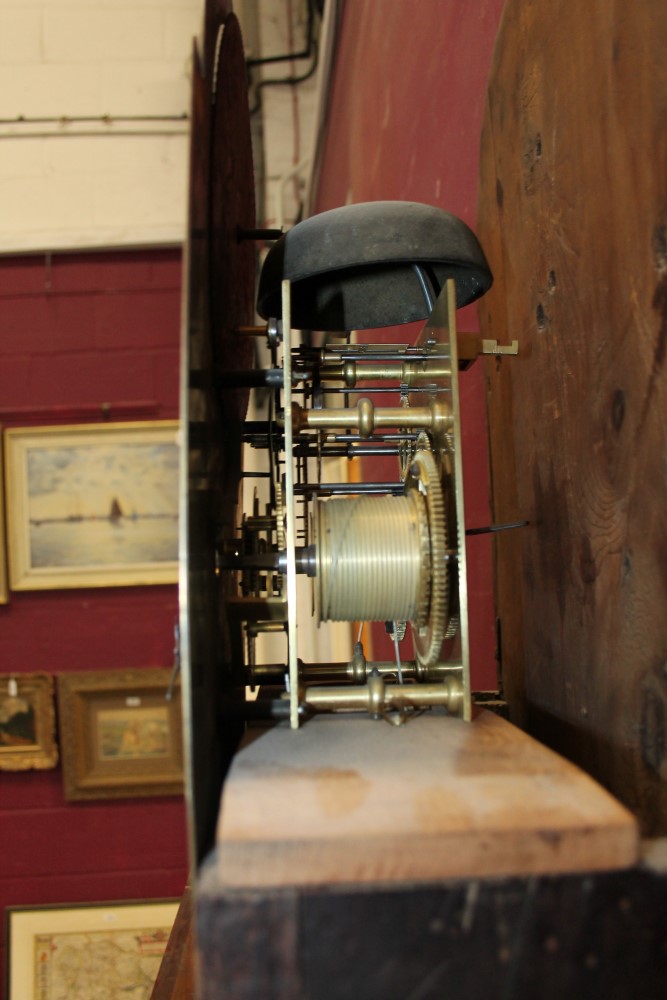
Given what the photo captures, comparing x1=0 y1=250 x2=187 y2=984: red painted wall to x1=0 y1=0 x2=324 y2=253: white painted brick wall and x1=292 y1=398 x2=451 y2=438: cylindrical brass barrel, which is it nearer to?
x1=0 y1=0 x2=324 y2=253: white painted brick wall

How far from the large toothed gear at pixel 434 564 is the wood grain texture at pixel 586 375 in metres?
0.17

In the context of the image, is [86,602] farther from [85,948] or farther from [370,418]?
[370,418]

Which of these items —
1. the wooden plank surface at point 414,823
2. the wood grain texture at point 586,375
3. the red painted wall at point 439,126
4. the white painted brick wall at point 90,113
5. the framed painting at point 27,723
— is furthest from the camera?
the white painted brick wall at point 90,113

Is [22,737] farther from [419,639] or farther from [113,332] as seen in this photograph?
[419,639]

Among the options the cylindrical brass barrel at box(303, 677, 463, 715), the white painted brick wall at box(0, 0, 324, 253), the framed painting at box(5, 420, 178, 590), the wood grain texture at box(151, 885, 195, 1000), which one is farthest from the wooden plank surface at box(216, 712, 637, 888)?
the white painted brick wall at box(0, 0, 324, 253)

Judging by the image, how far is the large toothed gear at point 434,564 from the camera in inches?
31.8

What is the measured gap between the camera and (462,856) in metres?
0.55

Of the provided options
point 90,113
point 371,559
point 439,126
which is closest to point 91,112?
point 90,113

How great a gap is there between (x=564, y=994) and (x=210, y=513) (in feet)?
1.69

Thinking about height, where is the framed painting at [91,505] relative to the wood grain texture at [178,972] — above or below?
above

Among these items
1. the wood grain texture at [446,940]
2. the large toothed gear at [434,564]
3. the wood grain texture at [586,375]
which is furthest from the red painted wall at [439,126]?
the wood grain texture at [446,940]

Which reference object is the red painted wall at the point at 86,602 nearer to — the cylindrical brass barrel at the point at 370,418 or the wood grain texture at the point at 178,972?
the wood grain texture at the point at 178,972

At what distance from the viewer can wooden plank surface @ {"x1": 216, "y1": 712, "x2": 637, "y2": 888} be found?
21.6 inches

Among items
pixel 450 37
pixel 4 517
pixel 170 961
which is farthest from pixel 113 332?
pixel 170 961
